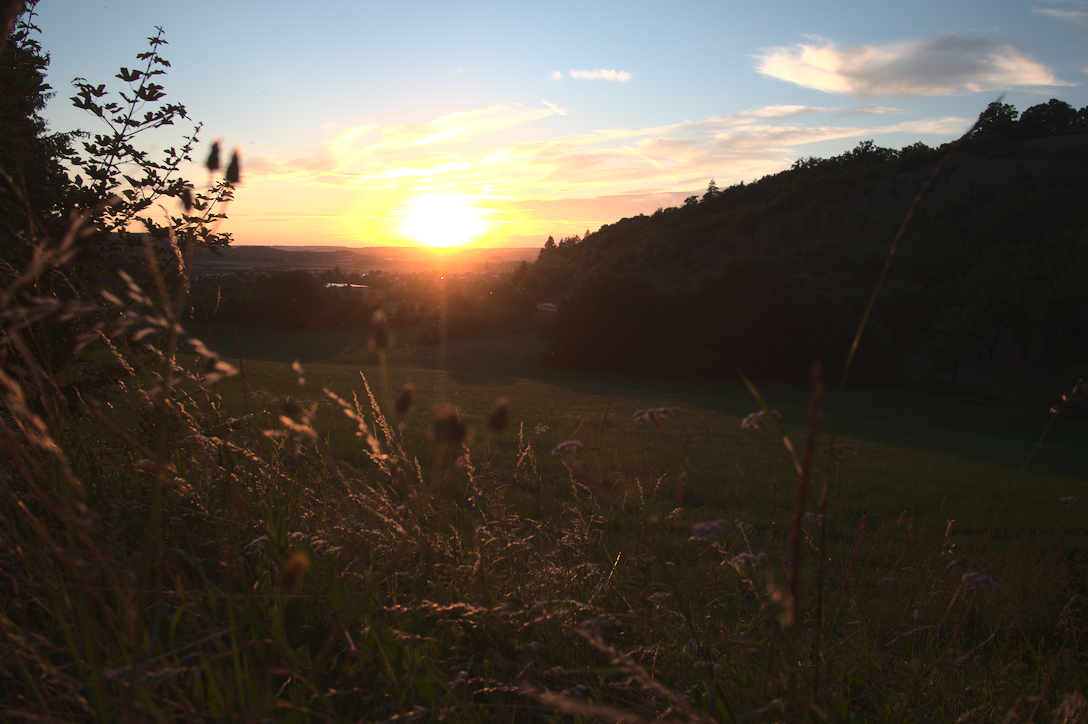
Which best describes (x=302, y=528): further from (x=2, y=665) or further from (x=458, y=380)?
(x=458, y=380)

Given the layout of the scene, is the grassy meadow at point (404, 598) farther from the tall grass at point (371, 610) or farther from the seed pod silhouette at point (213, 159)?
the seed pod silhouette at point (213, 159)

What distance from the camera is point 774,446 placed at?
42.4ft

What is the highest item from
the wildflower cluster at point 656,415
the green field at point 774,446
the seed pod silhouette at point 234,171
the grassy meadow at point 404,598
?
the seed pod silhouette at point 234,171

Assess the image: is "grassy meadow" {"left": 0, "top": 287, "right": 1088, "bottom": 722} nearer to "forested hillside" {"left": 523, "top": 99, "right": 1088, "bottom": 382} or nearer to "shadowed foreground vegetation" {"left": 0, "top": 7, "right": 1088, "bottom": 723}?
"shadowed foreground vegetation" {"left": 0, "top": 7, "right": 1088, "bottom": 723}

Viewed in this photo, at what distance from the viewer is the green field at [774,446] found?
771cm

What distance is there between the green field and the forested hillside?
10.5ft

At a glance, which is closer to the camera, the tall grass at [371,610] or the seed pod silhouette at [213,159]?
the tall grass at [371,610]

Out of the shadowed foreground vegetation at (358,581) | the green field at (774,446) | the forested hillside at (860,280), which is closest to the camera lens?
the shadowed foreground vegetation at (358,581)

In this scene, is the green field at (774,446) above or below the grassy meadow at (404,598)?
below

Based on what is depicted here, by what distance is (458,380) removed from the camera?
88.4 ft

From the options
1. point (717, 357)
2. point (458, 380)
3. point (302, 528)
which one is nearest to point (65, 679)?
point (302, 528)

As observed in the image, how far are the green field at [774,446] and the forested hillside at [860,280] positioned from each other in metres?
3.20

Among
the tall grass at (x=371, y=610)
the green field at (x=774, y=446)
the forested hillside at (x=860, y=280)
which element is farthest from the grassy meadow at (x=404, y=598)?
the forested hillside at (x=860, y=280)

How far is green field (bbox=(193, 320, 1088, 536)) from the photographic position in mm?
7711
